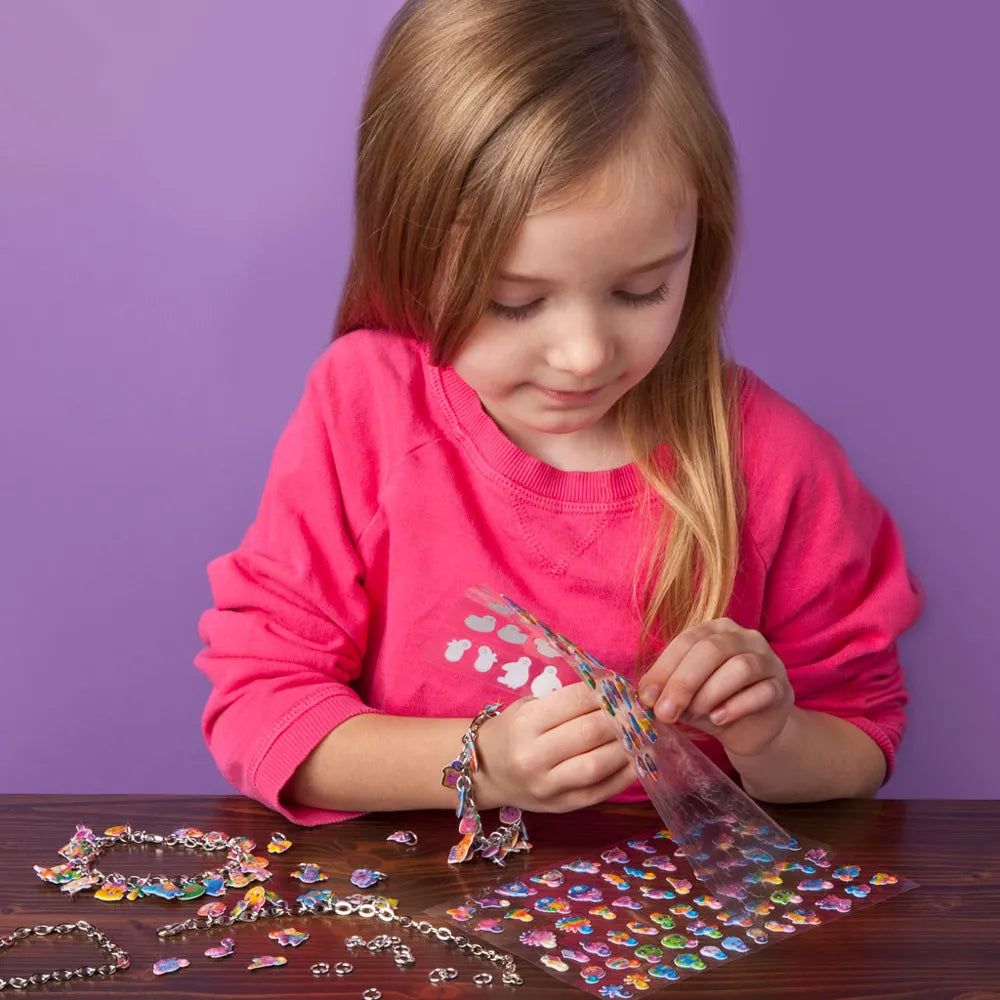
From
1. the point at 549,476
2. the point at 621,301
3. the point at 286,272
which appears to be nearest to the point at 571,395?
the point at 621,301

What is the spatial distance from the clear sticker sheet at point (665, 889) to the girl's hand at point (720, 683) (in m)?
0.02

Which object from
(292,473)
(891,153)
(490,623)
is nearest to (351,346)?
(292,473)

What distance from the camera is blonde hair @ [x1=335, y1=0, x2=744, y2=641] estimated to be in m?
1.03

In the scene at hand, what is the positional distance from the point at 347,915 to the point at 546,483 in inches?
18.1

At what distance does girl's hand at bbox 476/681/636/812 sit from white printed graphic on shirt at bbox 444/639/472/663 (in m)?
0.20

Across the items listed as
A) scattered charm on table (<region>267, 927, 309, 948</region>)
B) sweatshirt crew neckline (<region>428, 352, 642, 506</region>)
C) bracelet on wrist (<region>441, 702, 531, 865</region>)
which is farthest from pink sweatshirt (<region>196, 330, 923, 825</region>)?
scattered charm on table (<region>267, 927, 309, 948</region>)

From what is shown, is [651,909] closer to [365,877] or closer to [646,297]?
[365,877]

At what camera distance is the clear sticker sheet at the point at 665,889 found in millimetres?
900

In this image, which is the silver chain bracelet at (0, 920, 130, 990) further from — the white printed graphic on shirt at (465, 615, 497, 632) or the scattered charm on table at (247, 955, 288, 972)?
the white printed graphic on shirt at (465, 615, 497, 632)

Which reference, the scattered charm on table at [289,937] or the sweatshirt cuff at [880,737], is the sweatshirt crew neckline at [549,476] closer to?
the sweatshirt cuff at [880,737]

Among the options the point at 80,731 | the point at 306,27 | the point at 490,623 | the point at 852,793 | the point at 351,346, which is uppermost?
the point at 306,27

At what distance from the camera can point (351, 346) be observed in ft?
4.39

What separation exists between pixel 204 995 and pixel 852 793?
59cm

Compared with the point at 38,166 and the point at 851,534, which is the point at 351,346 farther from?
the point at 38,166
